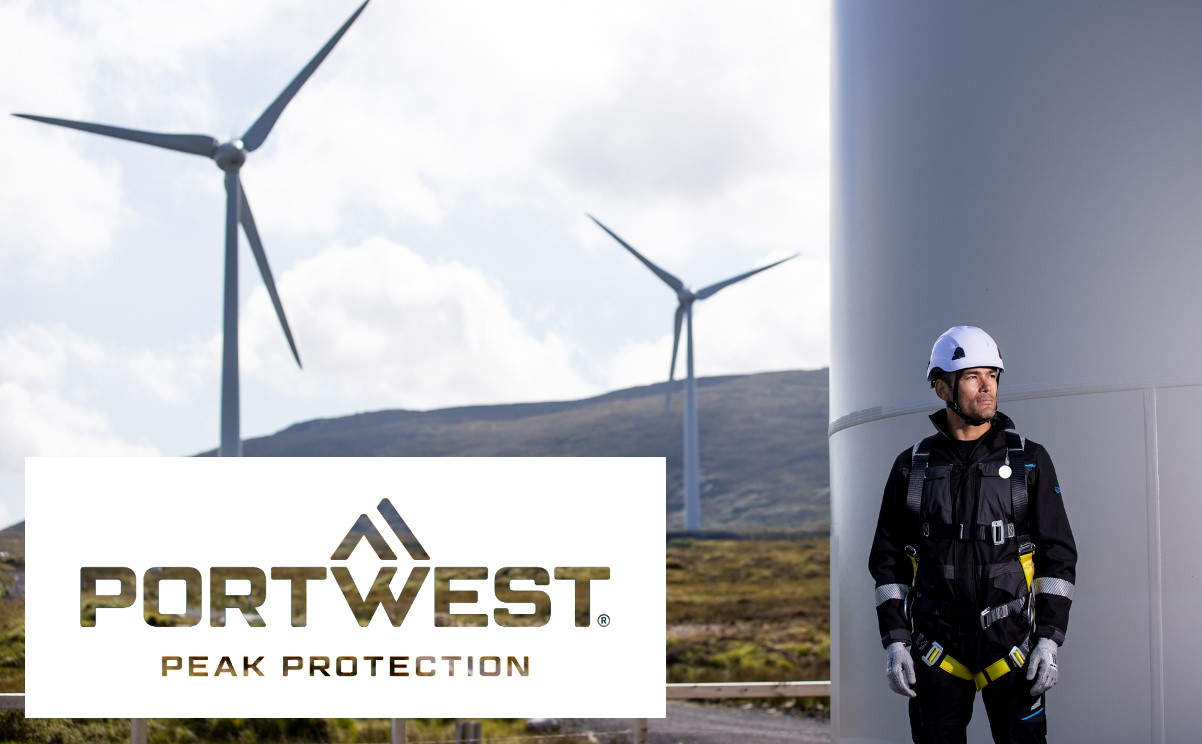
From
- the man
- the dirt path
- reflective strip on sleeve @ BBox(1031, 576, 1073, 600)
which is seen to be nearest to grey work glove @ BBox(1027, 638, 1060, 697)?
the man

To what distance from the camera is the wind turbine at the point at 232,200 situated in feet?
94.4

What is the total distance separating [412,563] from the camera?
10.9m

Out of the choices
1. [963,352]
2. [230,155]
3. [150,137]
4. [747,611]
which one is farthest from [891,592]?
[747,611]

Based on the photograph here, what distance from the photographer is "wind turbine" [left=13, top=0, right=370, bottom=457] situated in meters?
28.8

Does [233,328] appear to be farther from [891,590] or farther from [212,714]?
[891,590]

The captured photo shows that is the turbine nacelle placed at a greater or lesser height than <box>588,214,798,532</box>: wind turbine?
greater

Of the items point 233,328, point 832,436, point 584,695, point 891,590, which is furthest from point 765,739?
point 891,590

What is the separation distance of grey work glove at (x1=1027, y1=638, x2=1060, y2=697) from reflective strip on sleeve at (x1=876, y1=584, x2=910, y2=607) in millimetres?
557

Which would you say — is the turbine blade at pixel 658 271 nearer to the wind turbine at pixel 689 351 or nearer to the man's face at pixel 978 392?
the wind turbine at pixel 689 351

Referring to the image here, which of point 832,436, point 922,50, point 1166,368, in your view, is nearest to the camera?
point 1166,368

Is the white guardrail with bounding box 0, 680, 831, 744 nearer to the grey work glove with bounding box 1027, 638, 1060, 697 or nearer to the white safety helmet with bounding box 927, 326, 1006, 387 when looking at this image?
the grey work glove with bounding box 1027, 638, 1060, 697

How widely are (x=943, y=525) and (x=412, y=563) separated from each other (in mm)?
6519

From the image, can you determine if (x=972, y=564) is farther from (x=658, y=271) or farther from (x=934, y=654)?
(x=658, y=271)

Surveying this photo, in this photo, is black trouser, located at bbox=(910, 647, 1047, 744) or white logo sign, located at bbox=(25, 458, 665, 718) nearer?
black trouser, located at bbox=(910, 647, 1047, 744)
